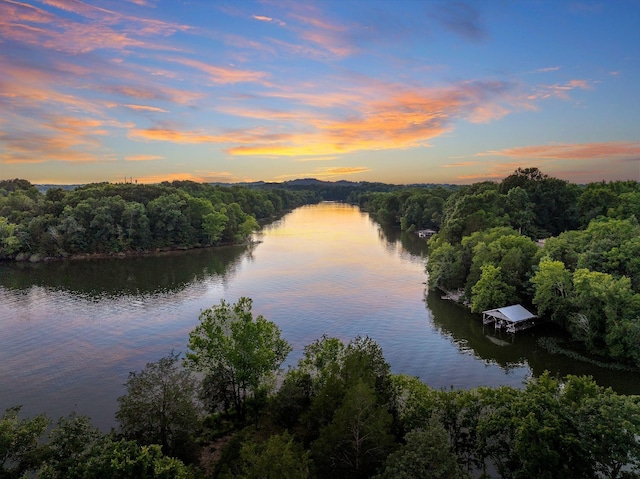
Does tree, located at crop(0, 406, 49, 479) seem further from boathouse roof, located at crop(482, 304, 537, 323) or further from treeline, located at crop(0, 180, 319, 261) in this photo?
treeline, located at crop(0, 180, 319, 261)

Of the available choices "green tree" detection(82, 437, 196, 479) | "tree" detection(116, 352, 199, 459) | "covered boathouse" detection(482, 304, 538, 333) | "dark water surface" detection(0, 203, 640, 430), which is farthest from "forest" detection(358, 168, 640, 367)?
"green tree" detection(82, 437, 196, 479)

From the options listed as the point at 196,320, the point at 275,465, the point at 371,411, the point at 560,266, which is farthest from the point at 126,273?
the point at 275,465

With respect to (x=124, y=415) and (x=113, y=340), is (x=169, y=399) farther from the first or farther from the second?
(x=113, y=340)

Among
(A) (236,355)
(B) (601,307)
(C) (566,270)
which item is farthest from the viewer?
(C) (566,270)

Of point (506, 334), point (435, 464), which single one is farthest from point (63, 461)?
point (506, 334)

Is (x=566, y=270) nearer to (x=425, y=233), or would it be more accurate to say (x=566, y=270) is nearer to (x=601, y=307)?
(x=601, y=307)

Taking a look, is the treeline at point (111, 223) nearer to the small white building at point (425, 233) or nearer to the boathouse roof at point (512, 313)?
the small white building at point (425, 233)
